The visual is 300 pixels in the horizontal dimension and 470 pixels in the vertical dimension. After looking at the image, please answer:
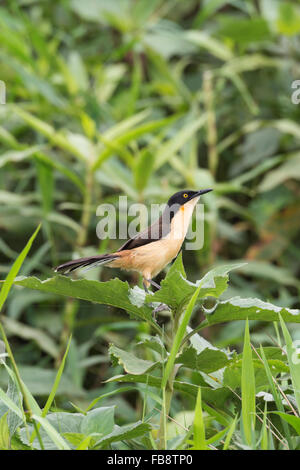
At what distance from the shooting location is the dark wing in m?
1.31

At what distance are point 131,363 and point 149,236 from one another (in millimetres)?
284

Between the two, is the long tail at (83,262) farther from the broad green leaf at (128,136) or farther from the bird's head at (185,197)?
the broad green leaf at (128,136)

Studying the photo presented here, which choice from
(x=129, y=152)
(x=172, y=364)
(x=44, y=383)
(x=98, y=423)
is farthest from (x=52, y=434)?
(x=129, y=152)

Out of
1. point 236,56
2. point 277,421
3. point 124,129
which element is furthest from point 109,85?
point 277,421

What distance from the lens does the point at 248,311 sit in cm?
108

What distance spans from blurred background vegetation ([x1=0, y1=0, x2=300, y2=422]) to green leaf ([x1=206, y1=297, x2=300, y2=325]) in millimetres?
1601

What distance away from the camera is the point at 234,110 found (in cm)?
423

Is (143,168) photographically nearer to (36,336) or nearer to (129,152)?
(129,152)

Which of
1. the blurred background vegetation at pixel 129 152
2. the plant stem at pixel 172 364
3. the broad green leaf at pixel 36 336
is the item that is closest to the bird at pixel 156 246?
the plant stem at pixel 172 364

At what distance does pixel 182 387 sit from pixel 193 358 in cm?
12

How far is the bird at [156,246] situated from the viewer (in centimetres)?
126

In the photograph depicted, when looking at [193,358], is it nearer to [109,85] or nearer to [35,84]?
[35,84]

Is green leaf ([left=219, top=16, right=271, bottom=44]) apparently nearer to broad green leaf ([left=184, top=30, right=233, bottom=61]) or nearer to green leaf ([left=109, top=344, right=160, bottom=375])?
broad green leaf ([left=184, top=30, right=233, bottom=61])

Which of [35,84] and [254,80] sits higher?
[254,80]
